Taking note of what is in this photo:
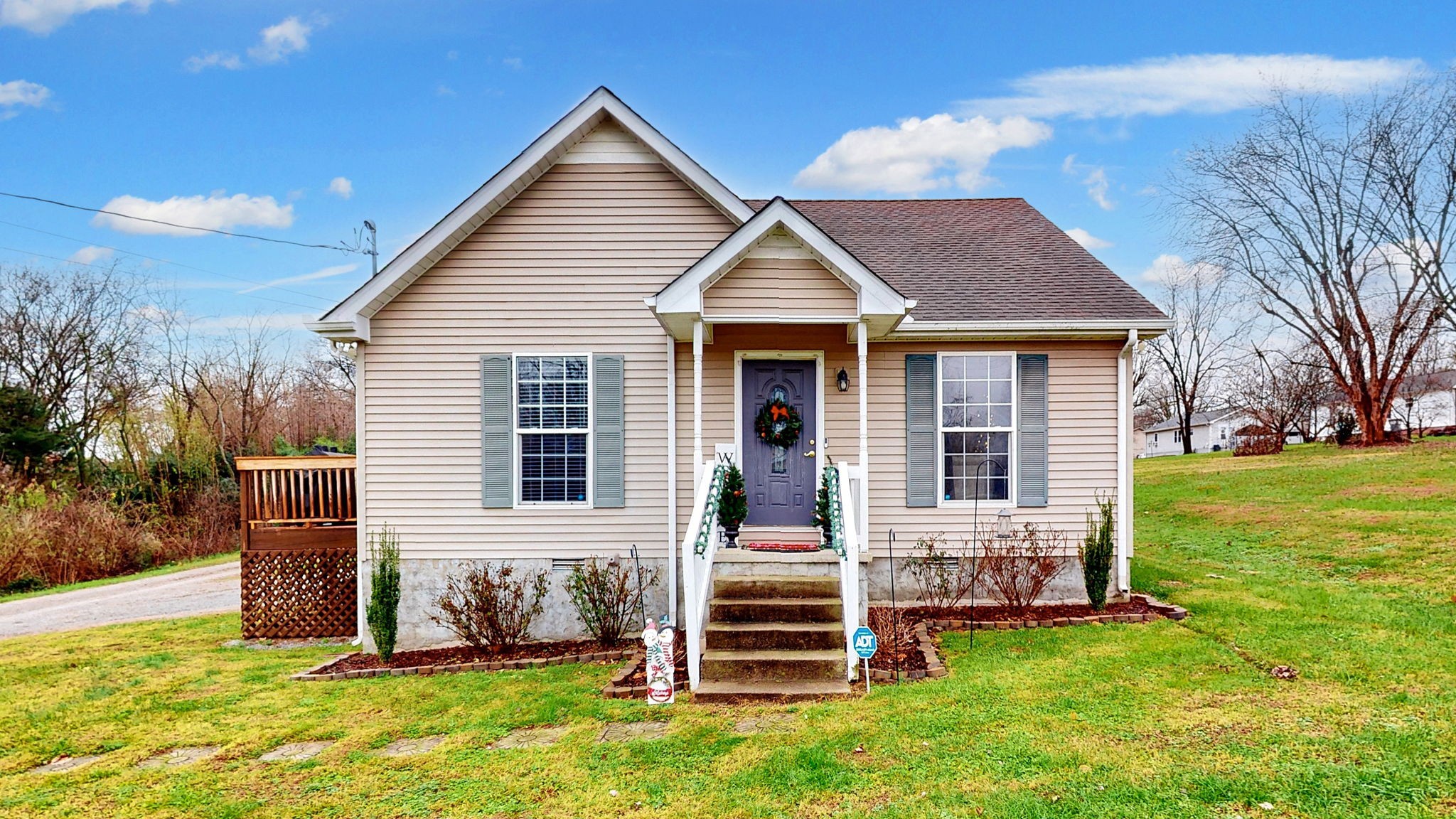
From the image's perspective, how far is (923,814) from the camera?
166 inches

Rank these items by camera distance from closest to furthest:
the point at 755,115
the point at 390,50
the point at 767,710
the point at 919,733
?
the point at 919,733
the point at 767,710
the point at 755,115
the point at 390,50

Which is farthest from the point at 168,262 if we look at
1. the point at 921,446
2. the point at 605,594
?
the point at 921,446

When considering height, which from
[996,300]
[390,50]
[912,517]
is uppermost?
[390,50]

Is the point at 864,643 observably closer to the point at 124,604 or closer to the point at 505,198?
the point at 505,198

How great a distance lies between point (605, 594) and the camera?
855cm

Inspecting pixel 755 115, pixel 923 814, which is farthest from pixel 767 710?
pixel 755 115

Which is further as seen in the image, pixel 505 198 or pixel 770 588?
pixel 505 198

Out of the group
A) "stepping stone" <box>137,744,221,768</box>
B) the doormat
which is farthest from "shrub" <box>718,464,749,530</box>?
"stepping stone" <box>137,744,221,768</box>

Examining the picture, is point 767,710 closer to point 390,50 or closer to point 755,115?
→ point 755,115

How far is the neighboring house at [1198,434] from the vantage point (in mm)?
57406

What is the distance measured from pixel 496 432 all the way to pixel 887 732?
5.62 m

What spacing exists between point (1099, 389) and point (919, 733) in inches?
224

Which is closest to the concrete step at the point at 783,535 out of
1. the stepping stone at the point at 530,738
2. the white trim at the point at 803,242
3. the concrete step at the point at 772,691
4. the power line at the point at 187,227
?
the concrete step at the point at 772,691

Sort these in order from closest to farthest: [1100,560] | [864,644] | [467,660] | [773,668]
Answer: [864,644] < [773,668] < [467,660] < [1100,560]
